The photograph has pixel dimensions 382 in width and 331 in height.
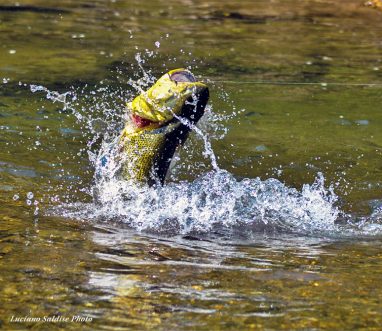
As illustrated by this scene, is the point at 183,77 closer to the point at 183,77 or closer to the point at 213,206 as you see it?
the point at 183,77

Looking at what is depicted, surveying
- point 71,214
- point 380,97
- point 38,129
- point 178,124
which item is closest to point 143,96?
point 178,124

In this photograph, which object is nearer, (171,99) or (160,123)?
(171,99)

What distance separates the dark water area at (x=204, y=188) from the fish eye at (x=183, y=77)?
0.85 metres

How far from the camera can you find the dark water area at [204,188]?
5.01 metres

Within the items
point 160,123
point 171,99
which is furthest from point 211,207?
point 171,99

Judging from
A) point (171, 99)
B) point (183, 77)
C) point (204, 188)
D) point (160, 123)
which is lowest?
point (204, 188)

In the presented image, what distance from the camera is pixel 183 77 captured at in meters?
6.10

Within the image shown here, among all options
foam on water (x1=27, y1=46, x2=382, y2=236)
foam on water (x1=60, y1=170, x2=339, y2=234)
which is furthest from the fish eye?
foam on water (x1=60, y1=170, x2=339, y2=234)

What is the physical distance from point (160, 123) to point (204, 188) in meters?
1.26

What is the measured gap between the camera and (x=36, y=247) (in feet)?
19.5

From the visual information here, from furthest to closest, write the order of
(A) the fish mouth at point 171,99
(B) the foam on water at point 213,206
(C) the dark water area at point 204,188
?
(B) the foam on water at point 213,206, (A) the fish mouth at point 171,99, (C) the dark water area at point 204,188

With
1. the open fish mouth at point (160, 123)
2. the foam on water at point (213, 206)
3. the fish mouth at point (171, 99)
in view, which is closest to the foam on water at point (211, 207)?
the foam on water at point (213, 206)

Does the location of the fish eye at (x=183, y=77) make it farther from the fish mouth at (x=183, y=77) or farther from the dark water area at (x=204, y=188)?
the dark water area at (x=204, y=188)

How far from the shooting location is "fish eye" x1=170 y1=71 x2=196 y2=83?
6078mm
